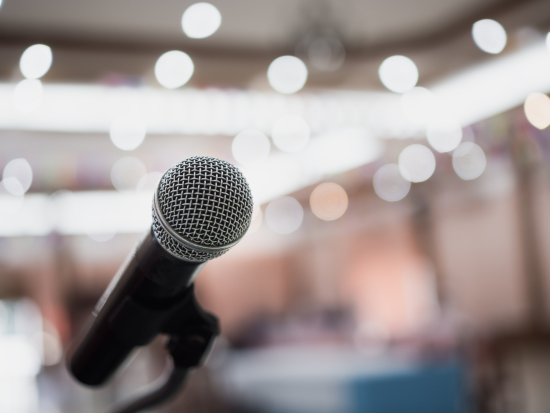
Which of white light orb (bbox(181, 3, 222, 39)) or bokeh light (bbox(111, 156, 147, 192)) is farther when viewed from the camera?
bokeh light (bbox(111, 156, 147, 192))

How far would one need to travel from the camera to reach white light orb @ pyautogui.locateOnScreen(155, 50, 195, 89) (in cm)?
353

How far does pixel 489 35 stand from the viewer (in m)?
3.60

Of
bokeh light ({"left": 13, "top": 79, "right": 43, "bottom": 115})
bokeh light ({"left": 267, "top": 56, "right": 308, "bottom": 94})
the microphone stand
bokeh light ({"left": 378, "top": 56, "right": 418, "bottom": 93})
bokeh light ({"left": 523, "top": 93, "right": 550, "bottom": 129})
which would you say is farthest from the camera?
bokeh light ({"left": 523, "top": 93, "right": 550, "bottom": 129})

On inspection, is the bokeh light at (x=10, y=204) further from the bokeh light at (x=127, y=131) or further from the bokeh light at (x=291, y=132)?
the bokeh light at (x=291, y=132)

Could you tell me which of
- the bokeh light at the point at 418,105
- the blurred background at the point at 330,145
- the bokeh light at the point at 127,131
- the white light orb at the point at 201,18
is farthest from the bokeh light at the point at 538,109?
the bokeh light at the point at 127,131

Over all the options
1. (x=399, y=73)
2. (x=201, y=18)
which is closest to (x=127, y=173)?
(x=201, y=18)

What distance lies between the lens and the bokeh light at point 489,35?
11.5ft

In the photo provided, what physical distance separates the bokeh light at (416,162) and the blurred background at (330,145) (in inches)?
1.2

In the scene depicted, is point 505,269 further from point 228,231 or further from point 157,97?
point 228,231

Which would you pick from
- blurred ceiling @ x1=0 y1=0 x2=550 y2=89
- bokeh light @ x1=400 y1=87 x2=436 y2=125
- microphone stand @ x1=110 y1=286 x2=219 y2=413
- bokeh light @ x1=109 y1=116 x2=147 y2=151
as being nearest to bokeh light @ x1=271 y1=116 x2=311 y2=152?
blurred ceiling @ x1=0 y1=0 x2=550 y2=89

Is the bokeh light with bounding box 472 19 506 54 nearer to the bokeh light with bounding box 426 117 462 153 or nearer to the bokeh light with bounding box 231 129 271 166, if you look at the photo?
the bokeh light with bounding box 426 117 462 153

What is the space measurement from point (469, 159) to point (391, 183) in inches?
61.0

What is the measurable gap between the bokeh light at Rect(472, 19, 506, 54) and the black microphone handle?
3.52 metres

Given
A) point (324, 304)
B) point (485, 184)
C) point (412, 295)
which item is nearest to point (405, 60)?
point (485, 184)
